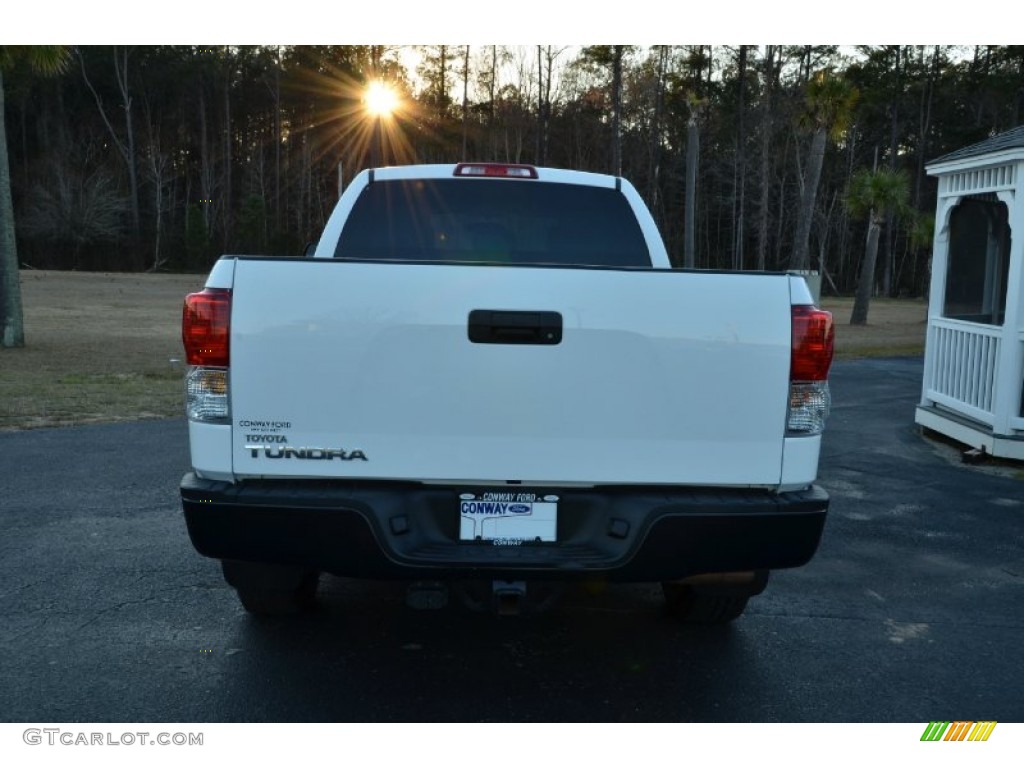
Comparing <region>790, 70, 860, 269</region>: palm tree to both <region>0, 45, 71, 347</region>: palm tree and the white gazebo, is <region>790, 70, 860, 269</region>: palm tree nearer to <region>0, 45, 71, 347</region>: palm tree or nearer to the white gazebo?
the white gazebo

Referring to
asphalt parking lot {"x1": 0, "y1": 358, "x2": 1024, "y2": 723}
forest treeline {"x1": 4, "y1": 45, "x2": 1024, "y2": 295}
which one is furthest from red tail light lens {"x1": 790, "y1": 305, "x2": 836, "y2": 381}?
forest treeline {"x1": 4, "y1": 45, "x2": 1024, "y2": 295}

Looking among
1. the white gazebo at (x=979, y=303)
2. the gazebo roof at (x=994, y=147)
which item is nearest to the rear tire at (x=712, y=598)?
the white gazebo at (x=979, y=303)

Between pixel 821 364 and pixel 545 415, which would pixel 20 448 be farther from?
pixel 821 364

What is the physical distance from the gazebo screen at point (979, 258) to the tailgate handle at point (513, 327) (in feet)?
31.2

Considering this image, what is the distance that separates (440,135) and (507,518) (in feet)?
189

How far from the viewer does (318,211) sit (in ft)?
218

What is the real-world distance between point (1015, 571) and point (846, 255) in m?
65.3

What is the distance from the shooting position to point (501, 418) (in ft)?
10.5

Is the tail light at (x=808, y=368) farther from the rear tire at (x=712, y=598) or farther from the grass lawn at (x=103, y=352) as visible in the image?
the grass lawn at (x=103, y=352)

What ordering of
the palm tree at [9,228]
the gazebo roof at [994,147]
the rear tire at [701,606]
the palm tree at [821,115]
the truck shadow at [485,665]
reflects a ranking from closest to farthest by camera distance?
1. the truck shadow at [485,665]
2. the rear tire at [701,606]
3. the gazebo roof at [994,147]
4. the palm tree at [9,228]
5. the palm tree at [821,115]

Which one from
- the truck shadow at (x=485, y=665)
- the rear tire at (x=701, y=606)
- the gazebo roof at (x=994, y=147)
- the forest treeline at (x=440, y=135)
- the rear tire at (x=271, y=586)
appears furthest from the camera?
the forest treeline at (x=440, y=135)

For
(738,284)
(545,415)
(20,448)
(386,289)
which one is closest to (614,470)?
(545,415)

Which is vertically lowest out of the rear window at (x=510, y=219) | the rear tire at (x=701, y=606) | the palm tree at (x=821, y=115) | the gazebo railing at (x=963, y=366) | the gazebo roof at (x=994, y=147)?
the rear tire at (x=701, y=606)

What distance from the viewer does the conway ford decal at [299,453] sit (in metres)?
3.19
